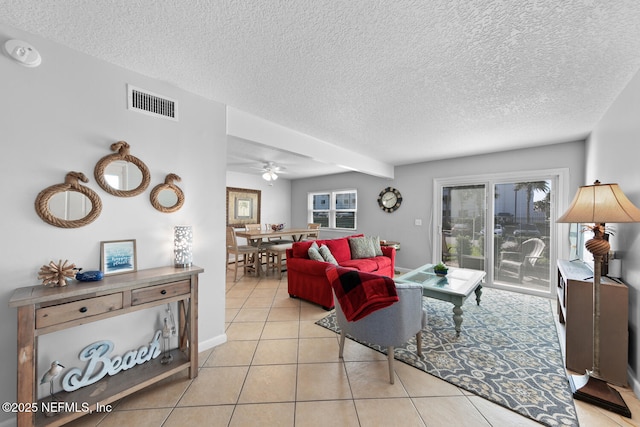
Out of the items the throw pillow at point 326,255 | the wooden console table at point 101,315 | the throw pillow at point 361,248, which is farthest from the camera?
the throw pillow at point 361,248

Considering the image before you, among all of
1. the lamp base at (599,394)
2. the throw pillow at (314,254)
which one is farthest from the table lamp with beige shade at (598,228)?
the throw pillow at (314,254)

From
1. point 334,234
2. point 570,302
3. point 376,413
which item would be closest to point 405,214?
point 334,234

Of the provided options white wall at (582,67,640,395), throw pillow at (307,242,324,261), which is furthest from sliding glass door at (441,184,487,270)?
throw pillow at (307,242,324,261)

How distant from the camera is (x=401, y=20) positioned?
1368mm

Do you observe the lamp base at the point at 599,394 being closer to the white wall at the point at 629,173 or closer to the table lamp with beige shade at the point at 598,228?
the table lamp with beige shade at the point at 598,228

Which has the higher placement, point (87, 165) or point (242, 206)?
point (87, 165)

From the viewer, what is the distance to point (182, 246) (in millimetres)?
2031

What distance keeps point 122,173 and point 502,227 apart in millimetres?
5212

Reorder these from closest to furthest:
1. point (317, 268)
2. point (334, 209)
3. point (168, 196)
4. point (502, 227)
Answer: point (168, 196) < point (317, 268) < point (502, 227) < point (334, 209)

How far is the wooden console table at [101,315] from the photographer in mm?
1264

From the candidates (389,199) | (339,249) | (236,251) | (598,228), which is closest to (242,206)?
(236,251)

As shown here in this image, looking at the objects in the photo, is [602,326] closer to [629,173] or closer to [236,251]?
[629,173]

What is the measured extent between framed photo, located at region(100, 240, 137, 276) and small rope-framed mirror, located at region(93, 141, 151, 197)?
0.37m

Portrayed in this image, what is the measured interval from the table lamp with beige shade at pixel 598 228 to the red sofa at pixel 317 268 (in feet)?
7.44
